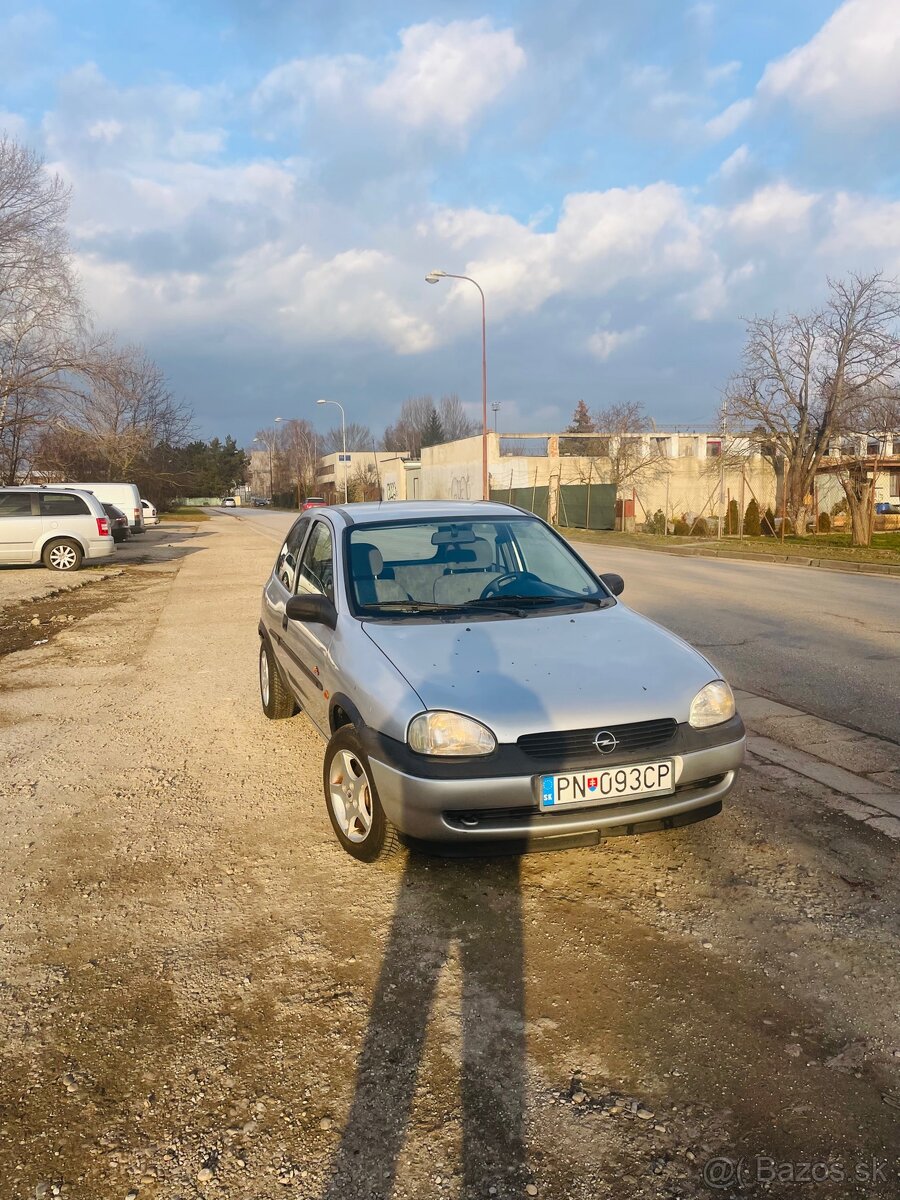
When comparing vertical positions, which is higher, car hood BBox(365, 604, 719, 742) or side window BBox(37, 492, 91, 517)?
side window BBox(37, 492, 91, 517)

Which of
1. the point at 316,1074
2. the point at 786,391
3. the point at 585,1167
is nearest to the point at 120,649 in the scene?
the point at 316,1074

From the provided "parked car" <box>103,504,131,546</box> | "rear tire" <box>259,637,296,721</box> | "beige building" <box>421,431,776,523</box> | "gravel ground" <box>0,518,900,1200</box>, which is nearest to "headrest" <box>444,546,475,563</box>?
"gravel ground" <box>0,518,900,1200</box>

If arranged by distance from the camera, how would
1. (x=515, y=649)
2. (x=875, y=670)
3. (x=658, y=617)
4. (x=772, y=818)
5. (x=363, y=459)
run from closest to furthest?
(x=515, y=649), (x=772, y=818), (x=875, y=670), (x=658, y=617), (x=363, y=459)

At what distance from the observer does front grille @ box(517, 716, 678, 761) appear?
10.6ft

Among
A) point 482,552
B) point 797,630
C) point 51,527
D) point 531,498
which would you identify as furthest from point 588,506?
point 482,552

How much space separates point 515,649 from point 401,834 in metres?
0.97

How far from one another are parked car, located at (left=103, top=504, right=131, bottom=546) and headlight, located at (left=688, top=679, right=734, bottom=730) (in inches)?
990

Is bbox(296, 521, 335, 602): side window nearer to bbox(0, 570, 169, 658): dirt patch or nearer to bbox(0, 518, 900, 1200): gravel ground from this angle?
bbox(0, 518, 900, 1200): gravel ground

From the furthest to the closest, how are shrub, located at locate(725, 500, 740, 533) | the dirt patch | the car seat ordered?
shrub, located at locate(725, 500, 740, 533)
the dirt patch
the car seat

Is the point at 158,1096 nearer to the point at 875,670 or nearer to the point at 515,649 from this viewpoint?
the point at 515,649

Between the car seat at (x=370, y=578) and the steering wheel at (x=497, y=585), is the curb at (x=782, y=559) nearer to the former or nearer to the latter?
the steering wheel at (x=497, y=585)

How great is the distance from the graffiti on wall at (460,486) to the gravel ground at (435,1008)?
4831 centimetres

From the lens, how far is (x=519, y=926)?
3.21 metres

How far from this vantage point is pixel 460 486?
54.5m
